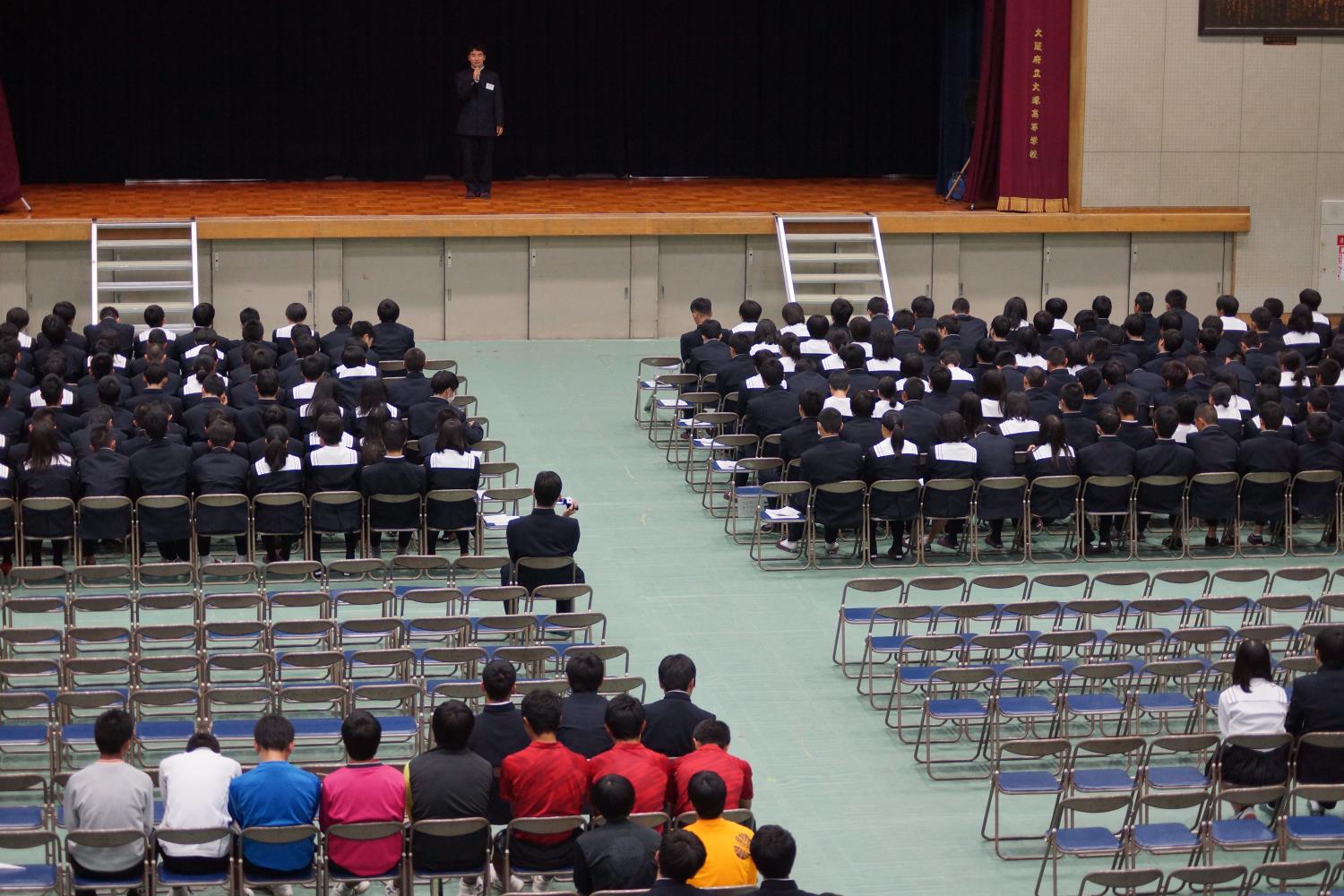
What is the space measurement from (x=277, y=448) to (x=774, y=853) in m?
7.54

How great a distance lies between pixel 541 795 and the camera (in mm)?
8531

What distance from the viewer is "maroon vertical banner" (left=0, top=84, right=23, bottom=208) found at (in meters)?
22.2

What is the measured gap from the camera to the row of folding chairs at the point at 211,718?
31.8 feet

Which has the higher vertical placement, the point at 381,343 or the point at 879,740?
the point at 381,343

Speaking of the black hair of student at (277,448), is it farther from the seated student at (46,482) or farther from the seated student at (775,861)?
the seated student at (775,861)

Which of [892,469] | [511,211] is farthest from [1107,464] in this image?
[511,211]

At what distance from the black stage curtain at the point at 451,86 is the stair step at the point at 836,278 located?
18.9 ft

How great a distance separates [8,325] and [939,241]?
37.5ft

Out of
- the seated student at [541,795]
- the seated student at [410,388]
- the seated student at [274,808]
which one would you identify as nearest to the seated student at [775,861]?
the seated student at [541,795]

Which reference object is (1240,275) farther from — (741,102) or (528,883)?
(528,883)


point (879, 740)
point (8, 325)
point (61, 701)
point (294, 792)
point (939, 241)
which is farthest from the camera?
point (939, 241)

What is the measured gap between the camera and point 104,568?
1171 cm

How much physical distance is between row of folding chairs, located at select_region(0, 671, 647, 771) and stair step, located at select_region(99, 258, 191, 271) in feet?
35.6

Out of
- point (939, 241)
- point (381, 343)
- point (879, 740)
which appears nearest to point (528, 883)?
point (879, 740)
